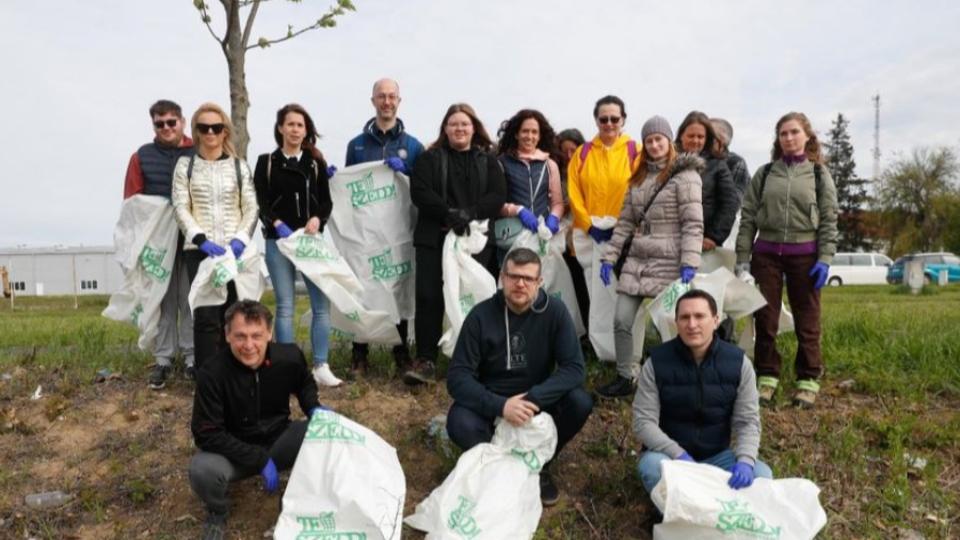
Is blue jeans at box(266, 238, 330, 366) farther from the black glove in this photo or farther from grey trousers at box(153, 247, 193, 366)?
the black glove

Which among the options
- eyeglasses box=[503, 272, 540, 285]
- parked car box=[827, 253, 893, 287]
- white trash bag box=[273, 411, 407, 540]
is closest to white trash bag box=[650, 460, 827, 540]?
eyeglasses box=[503, 272, 540, 285]

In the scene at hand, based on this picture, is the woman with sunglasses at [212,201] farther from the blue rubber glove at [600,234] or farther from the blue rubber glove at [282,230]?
the blue rubber glove at [600,234]

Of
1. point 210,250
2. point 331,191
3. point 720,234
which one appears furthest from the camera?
point 331,191

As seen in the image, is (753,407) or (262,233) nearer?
(753,407)

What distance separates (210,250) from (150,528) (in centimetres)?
161

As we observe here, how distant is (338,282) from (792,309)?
2968 mm

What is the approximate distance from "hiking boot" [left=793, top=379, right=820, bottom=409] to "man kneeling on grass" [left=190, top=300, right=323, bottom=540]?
9.85 feet

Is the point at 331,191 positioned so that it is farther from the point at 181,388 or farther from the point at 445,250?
the point at 181,388

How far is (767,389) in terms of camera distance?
4.56 m

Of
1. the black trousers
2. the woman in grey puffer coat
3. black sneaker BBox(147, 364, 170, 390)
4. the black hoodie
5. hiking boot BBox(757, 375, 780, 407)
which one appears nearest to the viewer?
the black hoodie

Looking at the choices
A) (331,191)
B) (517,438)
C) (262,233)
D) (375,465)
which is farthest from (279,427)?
(331,191)

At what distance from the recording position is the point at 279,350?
11.7 ft

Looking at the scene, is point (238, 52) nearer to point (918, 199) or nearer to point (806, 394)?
point (806, 394)

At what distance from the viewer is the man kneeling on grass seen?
3.35m
